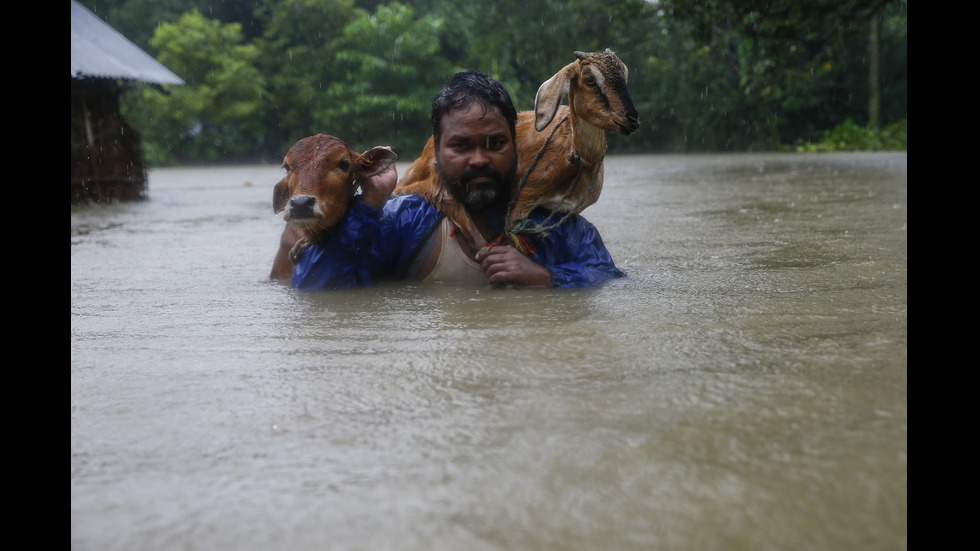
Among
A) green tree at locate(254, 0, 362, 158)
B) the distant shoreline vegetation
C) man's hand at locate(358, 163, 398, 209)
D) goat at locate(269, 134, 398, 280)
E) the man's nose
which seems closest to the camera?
goat at locate(269, 134, 398, 280)

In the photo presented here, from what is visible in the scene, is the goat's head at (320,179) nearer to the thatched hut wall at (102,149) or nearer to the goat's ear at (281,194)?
the goat's ear at (281,194)

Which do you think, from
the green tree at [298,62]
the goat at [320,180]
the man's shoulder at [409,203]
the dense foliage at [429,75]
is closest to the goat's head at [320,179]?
the goat at [320,180]

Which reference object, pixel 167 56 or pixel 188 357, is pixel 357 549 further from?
pixel 167 56

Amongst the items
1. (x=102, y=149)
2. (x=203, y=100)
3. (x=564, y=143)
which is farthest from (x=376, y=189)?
(x=203, y=100)

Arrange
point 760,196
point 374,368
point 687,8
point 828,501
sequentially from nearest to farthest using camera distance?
point 828,501 → point 374,368 → point 760,196 → point 687,8

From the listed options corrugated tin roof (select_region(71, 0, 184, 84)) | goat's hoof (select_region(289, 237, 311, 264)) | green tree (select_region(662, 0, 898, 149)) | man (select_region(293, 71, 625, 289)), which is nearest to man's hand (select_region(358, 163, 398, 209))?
man (select_region(293, 71, 625, 289))

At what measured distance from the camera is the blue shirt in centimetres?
383

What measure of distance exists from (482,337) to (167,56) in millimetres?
31666

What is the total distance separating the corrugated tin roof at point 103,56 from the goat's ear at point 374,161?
963cm

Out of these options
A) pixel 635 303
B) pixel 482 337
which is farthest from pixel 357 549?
pixel 635 303

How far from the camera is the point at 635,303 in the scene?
330 cm

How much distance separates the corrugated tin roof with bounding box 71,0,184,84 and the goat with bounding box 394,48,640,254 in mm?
9869

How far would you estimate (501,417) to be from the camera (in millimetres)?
1873

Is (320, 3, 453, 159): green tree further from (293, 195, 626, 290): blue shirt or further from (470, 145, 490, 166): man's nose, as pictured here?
(470, 145, 490, 166): man's nose
